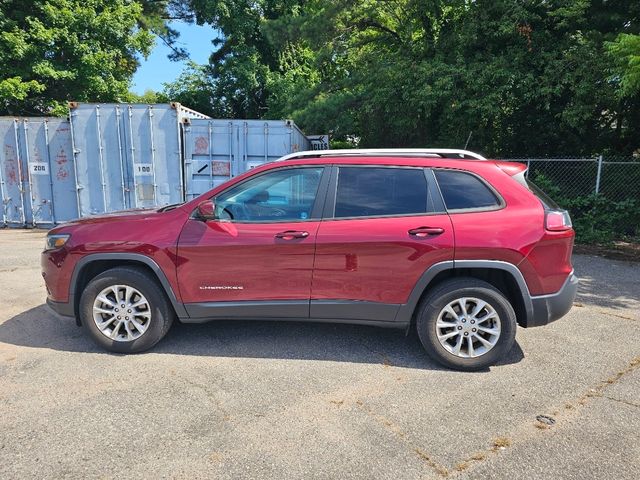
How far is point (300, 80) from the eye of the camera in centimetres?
2042

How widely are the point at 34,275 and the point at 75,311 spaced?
355cm

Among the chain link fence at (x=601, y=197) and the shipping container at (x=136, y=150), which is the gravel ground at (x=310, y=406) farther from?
the shipping container at (x=136, y=150)

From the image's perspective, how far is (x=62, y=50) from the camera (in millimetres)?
15852

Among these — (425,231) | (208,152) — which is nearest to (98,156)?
(208,152)

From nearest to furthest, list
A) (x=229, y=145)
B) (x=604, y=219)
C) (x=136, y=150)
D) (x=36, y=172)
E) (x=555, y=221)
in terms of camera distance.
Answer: (x=555, y=221) < (x=604, y=219) < (x=229, y=145) < (x=136, y=150) < (x=36, y=172)

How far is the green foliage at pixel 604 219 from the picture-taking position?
9.58 metres

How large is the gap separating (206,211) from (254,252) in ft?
1.74

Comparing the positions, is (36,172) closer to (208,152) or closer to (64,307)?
(208,152)

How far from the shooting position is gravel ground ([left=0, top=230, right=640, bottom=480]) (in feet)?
8.45

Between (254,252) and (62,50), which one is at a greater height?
(62,50)

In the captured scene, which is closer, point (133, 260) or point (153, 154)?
point (133, 260)

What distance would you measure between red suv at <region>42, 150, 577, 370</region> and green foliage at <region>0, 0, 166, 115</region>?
1436 cm

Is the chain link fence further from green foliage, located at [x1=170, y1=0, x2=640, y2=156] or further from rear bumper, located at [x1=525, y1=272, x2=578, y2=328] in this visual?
rear bumper, located at [x1=525, y1=272, x2=578, y2=328]

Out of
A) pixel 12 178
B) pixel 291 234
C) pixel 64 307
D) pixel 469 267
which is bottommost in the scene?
pixel 64 307
